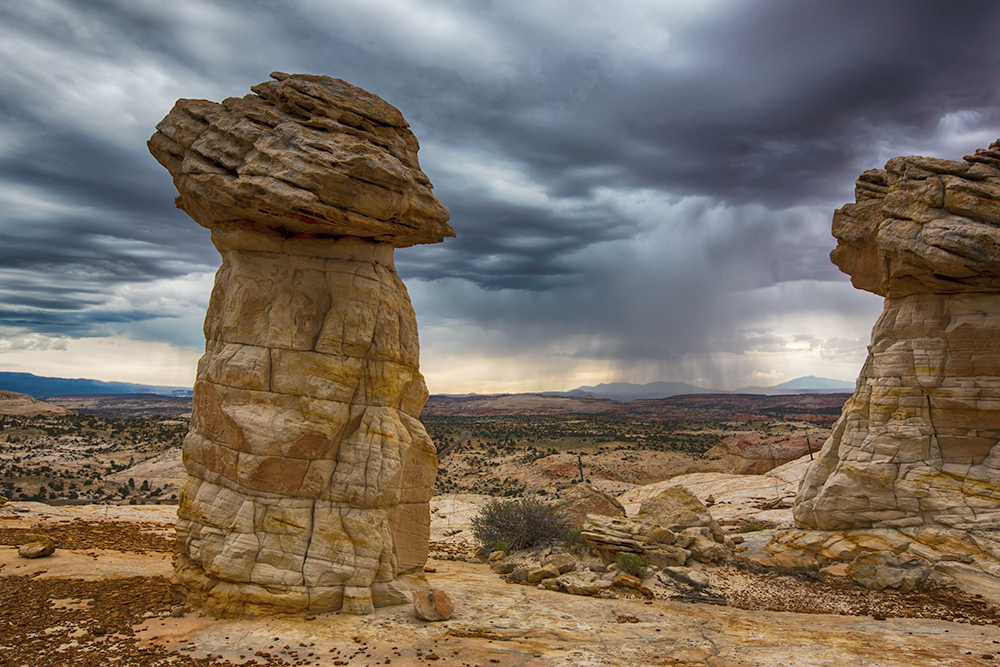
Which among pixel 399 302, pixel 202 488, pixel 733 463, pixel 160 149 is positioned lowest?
pixel 733 463

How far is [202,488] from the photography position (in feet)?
39.9

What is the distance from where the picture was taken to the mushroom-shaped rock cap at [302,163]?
11.0 meters

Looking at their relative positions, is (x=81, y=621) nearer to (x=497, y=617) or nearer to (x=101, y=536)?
(x=497, y=617)

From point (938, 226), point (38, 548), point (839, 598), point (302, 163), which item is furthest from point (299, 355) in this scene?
point (938, 226)

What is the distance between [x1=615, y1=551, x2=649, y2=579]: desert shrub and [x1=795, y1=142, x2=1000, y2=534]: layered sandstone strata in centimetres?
676

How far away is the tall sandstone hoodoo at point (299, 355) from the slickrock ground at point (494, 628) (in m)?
1.00

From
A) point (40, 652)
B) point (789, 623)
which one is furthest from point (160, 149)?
point (789, 623)

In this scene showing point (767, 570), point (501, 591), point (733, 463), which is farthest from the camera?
point (733, 463)

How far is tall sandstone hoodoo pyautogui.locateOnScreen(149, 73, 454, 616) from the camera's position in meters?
11.2

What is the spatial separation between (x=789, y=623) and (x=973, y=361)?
10720 mm

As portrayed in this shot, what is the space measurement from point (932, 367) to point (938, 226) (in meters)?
4.25

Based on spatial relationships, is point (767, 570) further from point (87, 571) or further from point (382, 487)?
point (87, 571)

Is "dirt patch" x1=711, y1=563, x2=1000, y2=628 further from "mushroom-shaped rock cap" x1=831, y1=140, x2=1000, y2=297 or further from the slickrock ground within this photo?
"mushroom-shaped rock cap" x1=831, y1=140, x2=1000, y2=297

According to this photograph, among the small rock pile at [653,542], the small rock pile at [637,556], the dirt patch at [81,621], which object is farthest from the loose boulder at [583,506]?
the dirt patch at [81,621]
